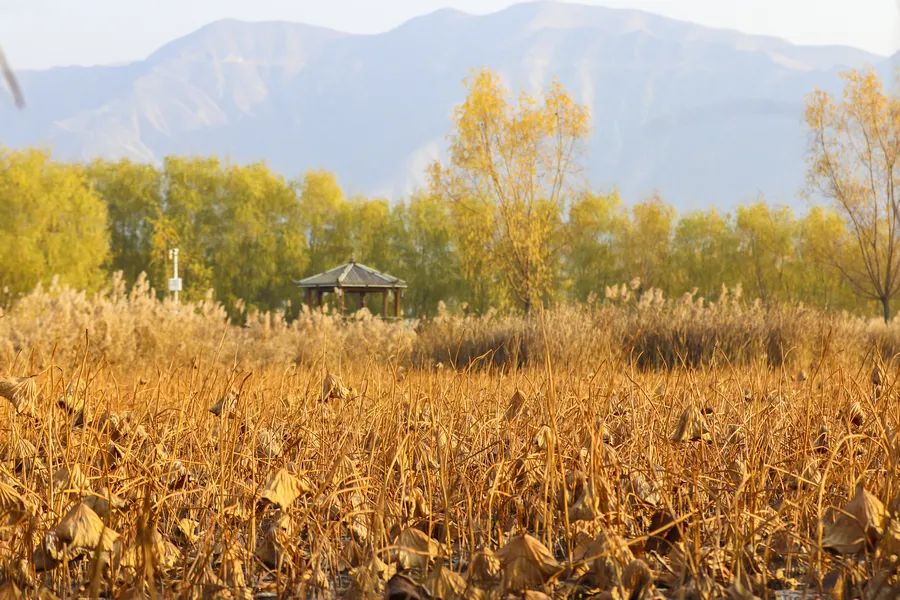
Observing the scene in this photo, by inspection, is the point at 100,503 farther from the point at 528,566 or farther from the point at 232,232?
the point at 232,232

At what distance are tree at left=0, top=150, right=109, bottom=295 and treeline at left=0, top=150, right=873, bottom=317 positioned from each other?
0.15 ft

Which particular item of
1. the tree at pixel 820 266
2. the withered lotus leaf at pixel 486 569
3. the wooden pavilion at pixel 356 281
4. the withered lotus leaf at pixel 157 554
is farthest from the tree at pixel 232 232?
the withered lotus leaf at pixel 486 569

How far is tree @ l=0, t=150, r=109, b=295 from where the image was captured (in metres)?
30.6

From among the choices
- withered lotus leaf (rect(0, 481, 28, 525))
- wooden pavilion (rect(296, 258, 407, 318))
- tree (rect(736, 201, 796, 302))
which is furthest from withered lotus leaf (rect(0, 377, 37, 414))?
tree (rect(736, 201, 796, 302))

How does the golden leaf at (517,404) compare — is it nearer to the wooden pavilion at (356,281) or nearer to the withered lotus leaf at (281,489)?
the withered lotus leaf at (281,489)

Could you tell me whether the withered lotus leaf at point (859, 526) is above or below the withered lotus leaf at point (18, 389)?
below

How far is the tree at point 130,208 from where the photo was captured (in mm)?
37344

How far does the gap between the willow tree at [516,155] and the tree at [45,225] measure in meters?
14.8

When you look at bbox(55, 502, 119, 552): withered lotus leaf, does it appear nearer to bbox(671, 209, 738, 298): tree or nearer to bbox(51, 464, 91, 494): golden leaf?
bbox(51, 464, 91, 494): golden leaf

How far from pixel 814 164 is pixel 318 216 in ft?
68.0

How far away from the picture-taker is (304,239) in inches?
1452

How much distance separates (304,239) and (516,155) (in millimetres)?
16188

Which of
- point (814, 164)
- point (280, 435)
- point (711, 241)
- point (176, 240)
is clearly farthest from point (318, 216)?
point (280, 435)

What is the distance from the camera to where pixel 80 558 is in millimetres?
2127
